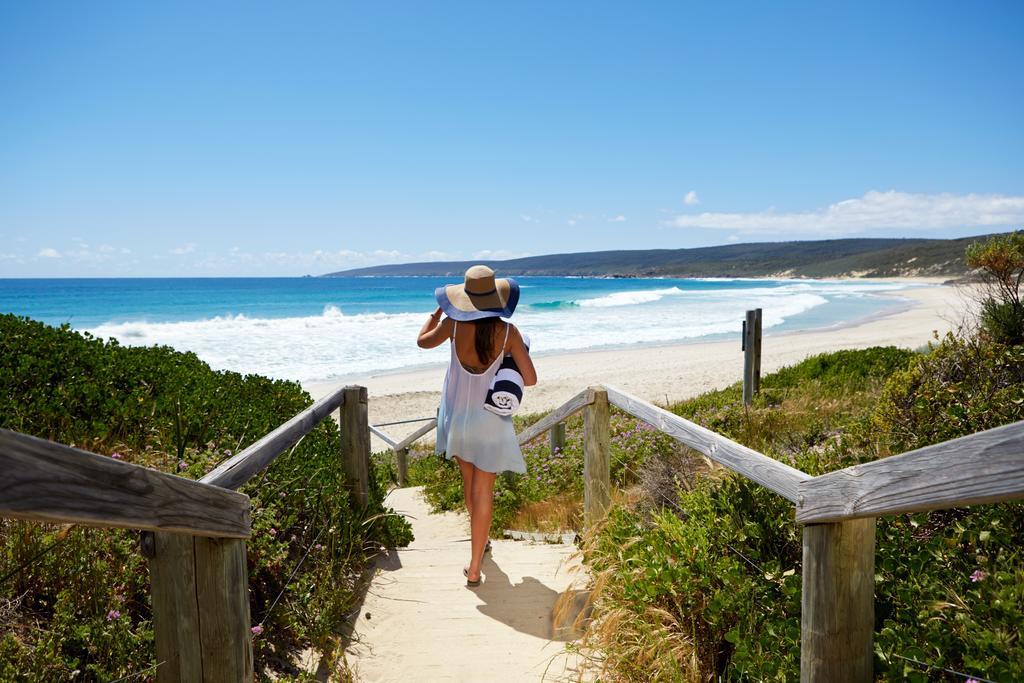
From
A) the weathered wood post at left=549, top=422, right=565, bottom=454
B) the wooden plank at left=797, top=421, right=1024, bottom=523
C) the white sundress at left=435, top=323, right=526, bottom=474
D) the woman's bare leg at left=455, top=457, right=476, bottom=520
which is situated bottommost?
the weathered wood post at left=549, top=422, right=565, bottom=454

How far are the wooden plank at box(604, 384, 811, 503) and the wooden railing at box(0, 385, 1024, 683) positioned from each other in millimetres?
11

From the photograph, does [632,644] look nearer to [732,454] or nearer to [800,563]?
[800,563]

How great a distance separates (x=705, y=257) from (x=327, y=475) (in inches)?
7087

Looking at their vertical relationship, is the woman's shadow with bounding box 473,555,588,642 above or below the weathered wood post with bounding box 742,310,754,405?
below

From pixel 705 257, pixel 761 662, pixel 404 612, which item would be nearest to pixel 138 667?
pixel 404 612

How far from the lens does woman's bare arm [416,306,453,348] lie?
418cm

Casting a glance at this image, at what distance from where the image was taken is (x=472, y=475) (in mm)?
4344

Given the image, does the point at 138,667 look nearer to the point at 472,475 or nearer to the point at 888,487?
the point at 472,475

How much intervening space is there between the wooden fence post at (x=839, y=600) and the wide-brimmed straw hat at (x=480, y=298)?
231cm

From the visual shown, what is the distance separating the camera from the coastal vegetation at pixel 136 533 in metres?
2.72

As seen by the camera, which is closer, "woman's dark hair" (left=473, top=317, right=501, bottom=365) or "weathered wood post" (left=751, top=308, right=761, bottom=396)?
"woman's dark hair" (left=473, top=317, right=501, bottom=365)

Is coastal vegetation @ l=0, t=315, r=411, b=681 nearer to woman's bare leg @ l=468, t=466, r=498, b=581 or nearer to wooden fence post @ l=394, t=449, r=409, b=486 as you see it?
woman's bare leg @ l=468, t=466, r=498, b=581

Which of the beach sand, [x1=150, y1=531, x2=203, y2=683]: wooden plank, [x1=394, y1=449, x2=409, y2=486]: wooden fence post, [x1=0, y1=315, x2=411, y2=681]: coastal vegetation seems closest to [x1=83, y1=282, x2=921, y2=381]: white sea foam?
the beach sand

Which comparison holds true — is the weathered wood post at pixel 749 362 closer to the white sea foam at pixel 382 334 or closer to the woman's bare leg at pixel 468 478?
the woman's bare leg at pixel 468 478
